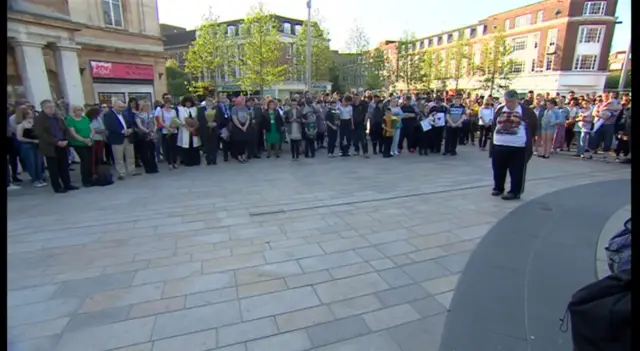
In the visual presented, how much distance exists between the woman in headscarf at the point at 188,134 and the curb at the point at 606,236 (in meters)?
8.33

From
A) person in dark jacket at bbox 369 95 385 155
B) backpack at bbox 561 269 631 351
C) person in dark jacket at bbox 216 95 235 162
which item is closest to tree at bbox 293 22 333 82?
person in dark jacket at bbox 369 95 385 155

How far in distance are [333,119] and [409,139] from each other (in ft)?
8.31

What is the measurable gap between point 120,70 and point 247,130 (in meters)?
12.3

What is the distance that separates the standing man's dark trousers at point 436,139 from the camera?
417 inches

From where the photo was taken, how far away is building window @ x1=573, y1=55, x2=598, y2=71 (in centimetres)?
4088

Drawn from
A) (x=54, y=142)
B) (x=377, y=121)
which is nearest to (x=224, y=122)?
(x=54, y=142)

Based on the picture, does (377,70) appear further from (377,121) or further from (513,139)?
(513,139)

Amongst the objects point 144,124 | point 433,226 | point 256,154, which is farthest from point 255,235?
point 256,154

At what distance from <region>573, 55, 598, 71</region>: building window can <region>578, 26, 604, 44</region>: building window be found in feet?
5.39

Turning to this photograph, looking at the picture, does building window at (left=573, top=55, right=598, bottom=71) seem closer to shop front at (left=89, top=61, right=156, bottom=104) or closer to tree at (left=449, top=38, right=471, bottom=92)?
tree at (left=449, top=38, right=471, bottom=92)

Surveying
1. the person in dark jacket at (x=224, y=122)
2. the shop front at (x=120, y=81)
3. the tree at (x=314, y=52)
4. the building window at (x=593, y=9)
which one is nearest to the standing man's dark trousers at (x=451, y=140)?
the person in dark jacket at (x=224, y=122)

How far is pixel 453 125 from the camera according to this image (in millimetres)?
10352

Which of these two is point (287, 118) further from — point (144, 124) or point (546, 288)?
point (546, 288)

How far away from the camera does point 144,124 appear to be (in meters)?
8.29
